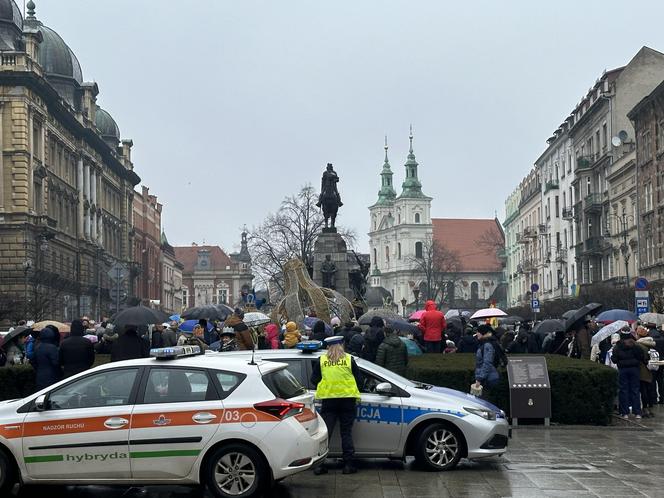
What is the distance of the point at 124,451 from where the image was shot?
11219 millimetres

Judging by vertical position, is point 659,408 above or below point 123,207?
below

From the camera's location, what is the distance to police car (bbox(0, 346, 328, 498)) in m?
11.2

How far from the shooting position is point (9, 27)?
202 ft

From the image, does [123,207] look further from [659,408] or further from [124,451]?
[124,451]

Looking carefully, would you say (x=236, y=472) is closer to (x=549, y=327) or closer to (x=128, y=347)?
(x=128, y=347)

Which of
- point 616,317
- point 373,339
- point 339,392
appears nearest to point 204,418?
point 339,392

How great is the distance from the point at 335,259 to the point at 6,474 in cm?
2749

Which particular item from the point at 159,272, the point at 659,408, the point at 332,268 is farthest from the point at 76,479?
the point at 159,272

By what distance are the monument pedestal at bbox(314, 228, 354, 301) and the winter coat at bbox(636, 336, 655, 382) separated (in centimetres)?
1769

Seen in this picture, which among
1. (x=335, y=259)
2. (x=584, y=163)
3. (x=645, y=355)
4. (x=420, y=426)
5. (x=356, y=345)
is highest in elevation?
(x=584, y=163)

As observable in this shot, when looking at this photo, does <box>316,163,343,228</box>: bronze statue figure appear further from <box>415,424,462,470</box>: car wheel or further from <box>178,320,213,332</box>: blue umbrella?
<box>415,424,462,470</box>: car wheel

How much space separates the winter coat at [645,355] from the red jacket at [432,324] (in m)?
5.20

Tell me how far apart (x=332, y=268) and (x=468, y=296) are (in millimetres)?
138379

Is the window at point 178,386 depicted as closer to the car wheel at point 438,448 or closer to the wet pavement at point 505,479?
the wet pavement at point 505,479
